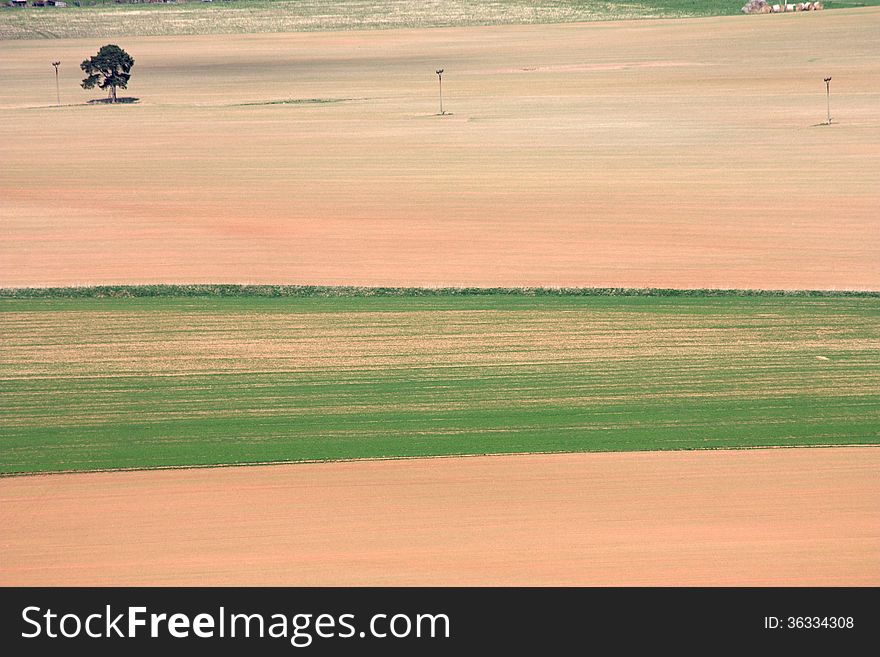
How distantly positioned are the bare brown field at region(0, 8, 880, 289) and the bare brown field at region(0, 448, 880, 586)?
13.8 metres

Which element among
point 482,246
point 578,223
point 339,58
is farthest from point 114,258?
point 339,58

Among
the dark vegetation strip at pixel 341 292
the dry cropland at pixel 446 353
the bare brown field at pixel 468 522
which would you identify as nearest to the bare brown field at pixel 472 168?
the dry cropland at pixel 446 353

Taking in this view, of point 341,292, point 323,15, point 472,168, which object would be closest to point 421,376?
point 341,292

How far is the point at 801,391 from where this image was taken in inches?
946

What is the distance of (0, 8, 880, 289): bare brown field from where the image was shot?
35969 millimetres

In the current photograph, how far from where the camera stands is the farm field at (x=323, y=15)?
113 meters

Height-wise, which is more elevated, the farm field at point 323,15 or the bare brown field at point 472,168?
the farm field at point 323,15

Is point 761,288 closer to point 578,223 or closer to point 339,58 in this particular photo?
point 578,223

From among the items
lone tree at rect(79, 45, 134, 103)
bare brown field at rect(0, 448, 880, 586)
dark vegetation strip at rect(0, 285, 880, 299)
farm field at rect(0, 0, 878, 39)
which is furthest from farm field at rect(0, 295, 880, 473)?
farm field at rect(0, 0, 878, 39)

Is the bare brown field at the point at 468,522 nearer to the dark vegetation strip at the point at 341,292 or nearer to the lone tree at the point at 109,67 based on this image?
the dark vegetation strip at the point at 341,292

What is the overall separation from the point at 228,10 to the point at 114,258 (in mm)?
89363

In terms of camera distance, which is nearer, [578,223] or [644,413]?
[644,413]

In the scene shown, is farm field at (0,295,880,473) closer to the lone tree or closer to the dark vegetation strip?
the dark vegetation strip

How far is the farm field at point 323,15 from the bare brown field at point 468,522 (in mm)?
96999
